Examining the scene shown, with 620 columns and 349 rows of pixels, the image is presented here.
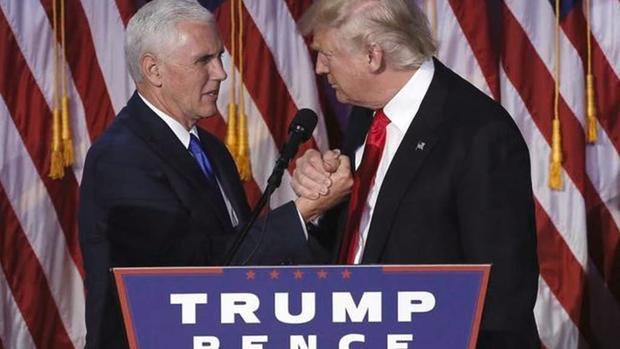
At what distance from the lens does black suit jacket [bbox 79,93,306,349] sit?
2354 millimetres

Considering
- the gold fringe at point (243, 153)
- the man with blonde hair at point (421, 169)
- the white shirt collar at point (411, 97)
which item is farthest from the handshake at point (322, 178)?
the gold fringe at point (243, 153)

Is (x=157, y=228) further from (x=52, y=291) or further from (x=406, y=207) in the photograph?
(x=52, y=291)

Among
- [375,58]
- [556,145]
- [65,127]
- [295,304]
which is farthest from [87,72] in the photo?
[295,304]

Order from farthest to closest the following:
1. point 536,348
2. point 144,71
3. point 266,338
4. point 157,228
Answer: point 144,71 → point 157,228 → point 536,348 → point 266,338

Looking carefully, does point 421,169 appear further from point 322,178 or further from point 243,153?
point 243,153

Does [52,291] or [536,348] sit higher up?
[536,348]

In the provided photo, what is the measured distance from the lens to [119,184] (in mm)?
2412

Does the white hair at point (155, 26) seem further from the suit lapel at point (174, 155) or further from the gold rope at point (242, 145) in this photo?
the gold rope at point (242, 145)

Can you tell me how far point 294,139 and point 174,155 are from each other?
51 cm

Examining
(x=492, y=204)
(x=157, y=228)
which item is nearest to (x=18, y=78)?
(x=157, y=228)

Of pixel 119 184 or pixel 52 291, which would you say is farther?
pixel 52 291

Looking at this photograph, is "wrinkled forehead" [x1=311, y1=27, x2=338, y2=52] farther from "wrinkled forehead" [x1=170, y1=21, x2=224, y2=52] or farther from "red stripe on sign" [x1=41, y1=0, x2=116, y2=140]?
"red stripe on sign" [x1=41, y1=0, x2=116, y2=140]

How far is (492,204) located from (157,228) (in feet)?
2.30

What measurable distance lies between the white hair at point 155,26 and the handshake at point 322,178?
0.52m
